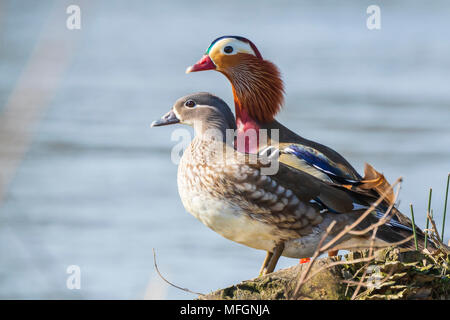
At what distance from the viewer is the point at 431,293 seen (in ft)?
9.55

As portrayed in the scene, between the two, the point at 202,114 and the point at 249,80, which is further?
the point at 249,80

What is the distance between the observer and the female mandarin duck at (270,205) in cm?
359

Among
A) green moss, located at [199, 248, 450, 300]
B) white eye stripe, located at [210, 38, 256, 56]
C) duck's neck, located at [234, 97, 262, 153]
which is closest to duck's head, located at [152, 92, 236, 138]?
duck's neck, located at [234, 97, 262, 153]

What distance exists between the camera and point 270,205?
11.9 feet

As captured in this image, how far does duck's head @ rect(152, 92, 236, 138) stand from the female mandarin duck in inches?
11.2

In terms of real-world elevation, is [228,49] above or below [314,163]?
above

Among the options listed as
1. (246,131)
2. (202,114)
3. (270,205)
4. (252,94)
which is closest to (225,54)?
(252,94)

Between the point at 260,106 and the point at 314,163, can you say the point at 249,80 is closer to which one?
the point at 260,106

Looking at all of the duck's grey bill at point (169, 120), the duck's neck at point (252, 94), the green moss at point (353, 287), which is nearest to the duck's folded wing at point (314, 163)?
the duck's neck at point (252, 94)

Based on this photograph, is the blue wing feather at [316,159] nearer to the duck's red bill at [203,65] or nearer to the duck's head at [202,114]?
the duck's head at [202,114]

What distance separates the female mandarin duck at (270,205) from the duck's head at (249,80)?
3.55ft

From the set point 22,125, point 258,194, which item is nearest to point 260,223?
point 258,194

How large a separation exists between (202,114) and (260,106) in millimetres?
867
